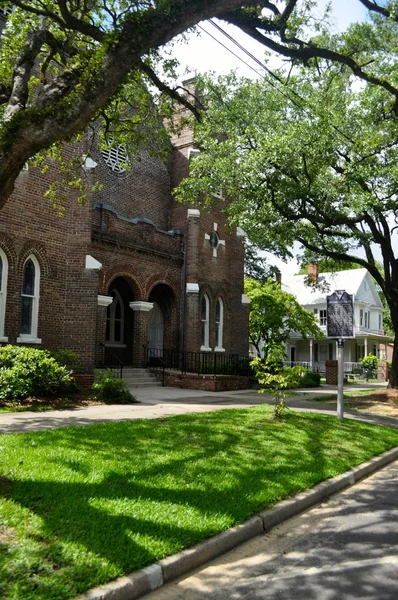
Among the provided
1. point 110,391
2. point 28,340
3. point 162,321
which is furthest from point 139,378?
point 110,391

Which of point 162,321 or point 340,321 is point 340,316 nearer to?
point 340,321

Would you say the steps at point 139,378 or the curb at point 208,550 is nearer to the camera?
the curb at point 208,550

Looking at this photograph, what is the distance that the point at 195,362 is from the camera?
20812 mm

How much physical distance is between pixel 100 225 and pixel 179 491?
1385cm

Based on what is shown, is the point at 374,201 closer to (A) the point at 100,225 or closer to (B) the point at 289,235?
(B) the point at 289,235

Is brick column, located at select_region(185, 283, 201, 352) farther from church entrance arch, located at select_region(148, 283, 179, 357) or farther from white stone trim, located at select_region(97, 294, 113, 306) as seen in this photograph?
white stone trim, located at select_region(97, 294, 113, 306)

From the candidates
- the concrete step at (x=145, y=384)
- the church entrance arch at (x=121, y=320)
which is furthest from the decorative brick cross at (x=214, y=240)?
the concrete step at (x=145, y=384)

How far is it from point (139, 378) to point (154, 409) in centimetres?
675

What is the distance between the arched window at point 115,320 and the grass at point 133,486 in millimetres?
11303

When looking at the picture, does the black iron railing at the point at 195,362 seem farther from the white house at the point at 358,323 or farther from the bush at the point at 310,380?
the white house at the point at 358,323

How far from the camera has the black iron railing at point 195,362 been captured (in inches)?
799

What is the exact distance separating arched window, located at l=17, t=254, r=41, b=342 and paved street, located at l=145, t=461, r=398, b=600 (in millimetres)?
10985

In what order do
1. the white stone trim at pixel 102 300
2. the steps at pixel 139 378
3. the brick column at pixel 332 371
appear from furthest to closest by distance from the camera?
the brick column at pixel 332 371
the steps at pixel 139 378
the white stone trim at pixel 102 300

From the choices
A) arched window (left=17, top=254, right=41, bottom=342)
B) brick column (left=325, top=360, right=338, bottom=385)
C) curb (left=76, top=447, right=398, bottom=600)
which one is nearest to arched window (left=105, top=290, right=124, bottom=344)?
arched window (left=17, top=254, right=41, bottom=342)
